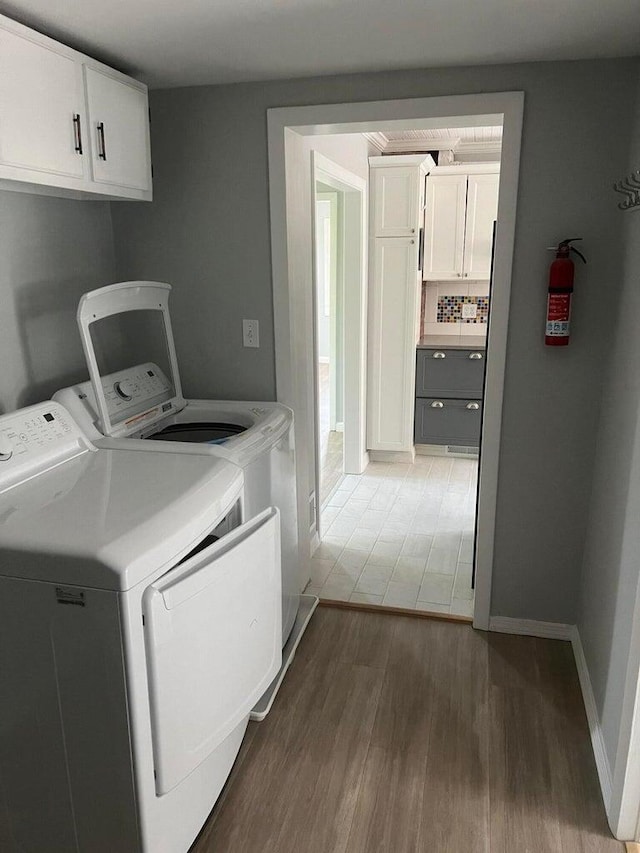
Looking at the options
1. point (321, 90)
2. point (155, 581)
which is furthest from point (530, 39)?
point (155, 581)

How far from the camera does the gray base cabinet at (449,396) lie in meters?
4.80

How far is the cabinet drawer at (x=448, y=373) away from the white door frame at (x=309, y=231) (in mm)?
Result: 1991

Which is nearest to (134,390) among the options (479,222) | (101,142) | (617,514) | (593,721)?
(101,142)

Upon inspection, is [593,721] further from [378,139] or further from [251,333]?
[378,139]

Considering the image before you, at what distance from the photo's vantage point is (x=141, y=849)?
1.55 meters

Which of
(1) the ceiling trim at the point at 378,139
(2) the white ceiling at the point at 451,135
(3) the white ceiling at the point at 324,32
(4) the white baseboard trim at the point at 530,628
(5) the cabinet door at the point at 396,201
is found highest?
(2) the white ceiling at the point at 451,135

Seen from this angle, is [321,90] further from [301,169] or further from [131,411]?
[131,411]

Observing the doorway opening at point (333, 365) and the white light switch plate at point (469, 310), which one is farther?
the white light switch plate at point (469, 310)

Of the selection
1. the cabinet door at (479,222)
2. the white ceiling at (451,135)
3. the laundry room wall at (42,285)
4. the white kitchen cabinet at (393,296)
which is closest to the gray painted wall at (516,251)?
the laundry room wall at (42,285)

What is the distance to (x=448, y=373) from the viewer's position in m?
4.84

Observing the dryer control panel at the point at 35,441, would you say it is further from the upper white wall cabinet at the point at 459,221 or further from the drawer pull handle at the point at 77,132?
the upper white wall cabinet at the point at 459,221

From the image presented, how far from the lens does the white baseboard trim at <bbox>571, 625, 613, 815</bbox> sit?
194 centimetres

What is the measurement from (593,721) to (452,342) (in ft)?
10.7

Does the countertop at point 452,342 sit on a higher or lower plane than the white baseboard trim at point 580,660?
higher
